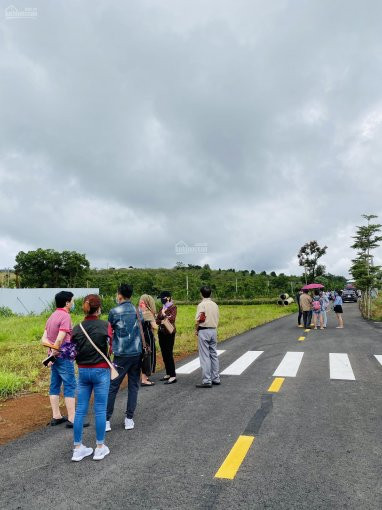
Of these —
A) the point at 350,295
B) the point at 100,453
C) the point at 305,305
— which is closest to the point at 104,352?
the point at 100,453

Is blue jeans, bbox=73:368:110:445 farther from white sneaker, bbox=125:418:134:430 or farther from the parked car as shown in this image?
the parked car

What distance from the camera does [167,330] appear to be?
8.05 meters

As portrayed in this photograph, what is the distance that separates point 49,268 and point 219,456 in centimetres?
6600

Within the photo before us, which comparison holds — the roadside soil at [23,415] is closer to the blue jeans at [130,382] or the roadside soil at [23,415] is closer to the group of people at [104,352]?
the group of people at [104,352]

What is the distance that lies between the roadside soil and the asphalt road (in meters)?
0.43

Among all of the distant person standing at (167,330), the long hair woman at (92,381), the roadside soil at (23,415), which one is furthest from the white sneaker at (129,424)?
the distant person standing at (167,330)

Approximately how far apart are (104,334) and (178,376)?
15.7 ft

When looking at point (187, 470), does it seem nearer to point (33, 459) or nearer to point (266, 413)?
point (33, 459)

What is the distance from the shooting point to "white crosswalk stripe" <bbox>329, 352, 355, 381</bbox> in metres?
8.36

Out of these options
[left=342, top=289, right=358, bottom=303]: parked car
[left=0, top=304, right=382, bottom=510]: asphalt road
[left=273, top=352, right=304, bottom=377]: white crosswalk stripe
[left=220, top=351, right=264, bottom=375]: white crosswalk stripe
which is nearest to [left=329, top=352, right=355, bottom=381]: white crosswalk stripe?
[left=0, top=304, right=382, bottom=510]: asphalt road

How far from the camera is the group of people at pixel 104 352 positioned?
179 inches

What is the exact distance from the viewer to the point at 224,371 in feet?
30.7

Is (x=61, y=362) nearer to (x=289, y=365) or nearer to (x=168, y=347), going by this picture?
(x=168, y=347)

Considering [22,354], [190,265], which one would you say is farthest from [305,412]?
[190,265]
